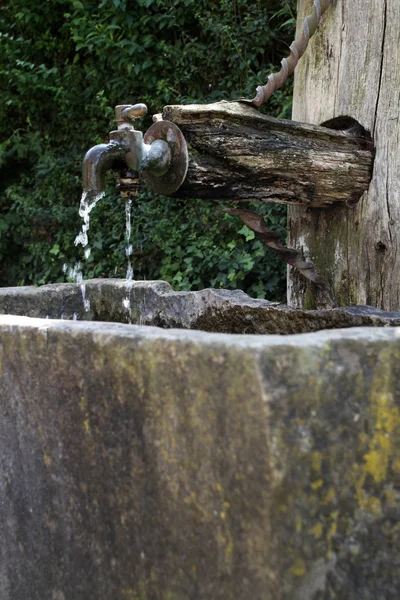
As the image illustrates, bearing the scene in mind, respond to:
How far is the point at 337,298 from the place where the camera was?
240cm

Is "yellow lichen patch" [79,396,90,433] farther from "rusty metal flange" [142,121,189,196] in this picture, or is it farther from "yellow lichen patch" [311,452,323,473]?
"rusty metal flange" [142,121,189,196]

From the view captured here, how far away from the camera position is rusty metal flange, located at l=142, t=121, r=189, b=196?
6.40ft

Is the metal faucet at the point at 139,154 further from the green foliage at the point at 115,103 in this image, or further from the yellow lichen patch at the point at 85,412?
the green foliage at the point at 115,103

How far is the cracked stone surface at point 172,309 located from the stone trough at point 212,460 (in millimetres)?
650

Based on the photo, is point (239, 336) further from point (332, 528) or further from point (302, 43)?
point (302, 43)

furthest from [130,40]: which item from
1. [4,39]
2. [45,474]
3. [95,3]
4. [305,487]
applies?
[305,487]

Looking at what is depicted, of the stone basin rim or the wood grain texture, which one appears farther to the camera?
the wood grain texture

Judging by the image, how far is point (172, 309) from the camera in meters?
2.26

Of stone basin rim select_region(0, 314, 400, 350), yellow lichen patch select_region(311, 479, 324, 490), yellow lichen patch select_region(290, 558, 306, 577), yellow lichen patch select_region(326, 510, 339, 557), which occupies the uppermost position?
stone basin rim select_region(0, 314, 400, 350)

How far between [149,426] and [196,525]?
0.17 meters

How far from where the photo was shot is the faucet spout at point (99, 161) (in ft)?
6.24

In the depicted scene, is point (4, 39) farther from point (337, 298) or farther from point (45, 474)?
point (45, 474)

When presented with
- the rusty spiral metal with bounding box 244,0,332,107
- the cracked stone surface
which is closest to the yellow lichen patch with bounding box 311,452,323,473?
the cracked stone surface

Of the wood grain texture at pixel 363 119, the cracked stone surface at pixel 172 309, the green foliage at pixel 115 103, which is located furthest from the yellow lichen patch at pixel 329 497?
the green foliage at pixel 115 103
